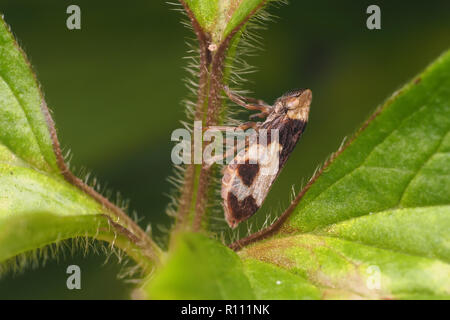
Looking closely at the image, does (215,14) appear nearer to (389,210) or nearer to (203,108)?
(203,108)

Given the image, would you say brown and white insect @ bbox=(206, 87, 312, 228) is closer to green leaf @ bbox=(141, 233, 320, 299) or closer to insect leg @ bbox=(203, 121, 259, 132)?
insect leg @ bbox=(203, 121, 259, 132)

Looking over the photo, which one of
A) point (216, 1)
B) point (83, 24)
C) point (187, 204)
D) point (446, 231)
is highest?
point (83, 24)

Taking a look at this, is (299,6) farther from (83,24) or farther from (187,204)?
(187,204)

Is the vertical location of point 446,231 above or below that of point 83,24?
below

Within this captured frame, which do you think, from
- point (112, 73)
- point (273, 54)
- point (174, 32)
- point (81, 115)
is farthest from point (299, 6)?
point (81, 115)

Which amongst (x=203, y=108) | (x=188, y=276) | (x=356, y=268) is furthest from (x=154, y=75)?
(x=188, y=276)

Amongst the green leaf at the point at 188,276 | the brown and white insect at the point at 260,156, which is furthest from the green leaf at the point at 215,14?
the green leaf at the point at 188,276
